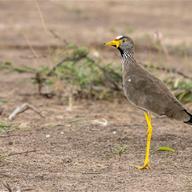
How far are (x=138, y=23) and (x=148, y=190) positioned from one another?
1163 centimetres

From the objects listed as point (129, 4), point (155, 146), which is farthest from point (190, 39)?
point (155, 146)

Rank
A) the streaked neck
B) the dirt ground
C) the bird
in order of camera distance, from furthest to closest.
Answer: the streaked neck
the bird
the dirt ground

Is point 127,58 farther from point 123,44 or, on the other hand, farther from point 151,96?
point 151,96

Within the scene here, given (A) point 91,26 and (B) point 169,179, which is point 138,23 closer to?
(A) point 91,26

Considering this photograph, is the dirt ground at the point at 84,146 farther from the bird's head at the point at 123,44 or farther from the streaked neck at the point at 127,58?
the bird's head at the point at 123,44

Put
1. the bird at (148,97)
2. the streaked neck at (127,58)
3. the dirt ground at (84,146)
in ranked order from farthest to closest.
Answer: the streaked neck at (127,58)
the bird at (148,97)
the dirt ground at (84,146)

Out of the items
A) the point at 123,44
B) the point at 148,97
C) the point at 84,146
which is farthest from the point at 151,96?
the point at 84,146

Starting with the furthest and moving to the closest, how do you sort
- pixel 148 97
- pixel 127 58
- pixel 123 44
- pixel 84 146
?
pixel 84 146 → pixel 123 44 → pixel 127 58 → pixel 148 97

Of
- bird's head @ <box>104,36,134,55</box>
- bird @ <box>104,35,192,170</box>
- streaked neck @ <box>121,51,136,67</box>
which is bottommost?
bird @ <box>104,35,192,170</box>

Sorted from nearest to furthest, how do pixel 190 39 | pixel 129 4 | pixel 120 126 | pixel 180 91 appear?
pixel 120 126 < pixel 180 91 < pixel 190 39 < pixel 129 4

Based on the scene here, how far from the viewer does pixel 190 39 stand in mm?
15500

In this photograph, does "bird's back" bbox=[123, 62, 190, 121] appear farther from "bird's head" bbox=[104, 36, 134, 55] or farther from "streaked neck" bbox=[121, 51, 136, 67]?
"bird's head" bbox=[104, 36, 134, 55]

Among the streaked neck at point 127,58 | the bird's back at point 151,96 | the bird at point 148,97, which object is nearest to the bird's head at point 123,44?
the streaked neck at point 127,58

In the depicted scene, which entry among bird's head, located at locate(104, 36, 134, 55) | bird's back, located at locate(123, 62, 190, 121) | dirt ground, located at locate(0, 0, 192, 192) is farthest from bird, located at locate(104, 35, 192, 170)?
dirt ground, located at locate(0, 0, 192, 192)
